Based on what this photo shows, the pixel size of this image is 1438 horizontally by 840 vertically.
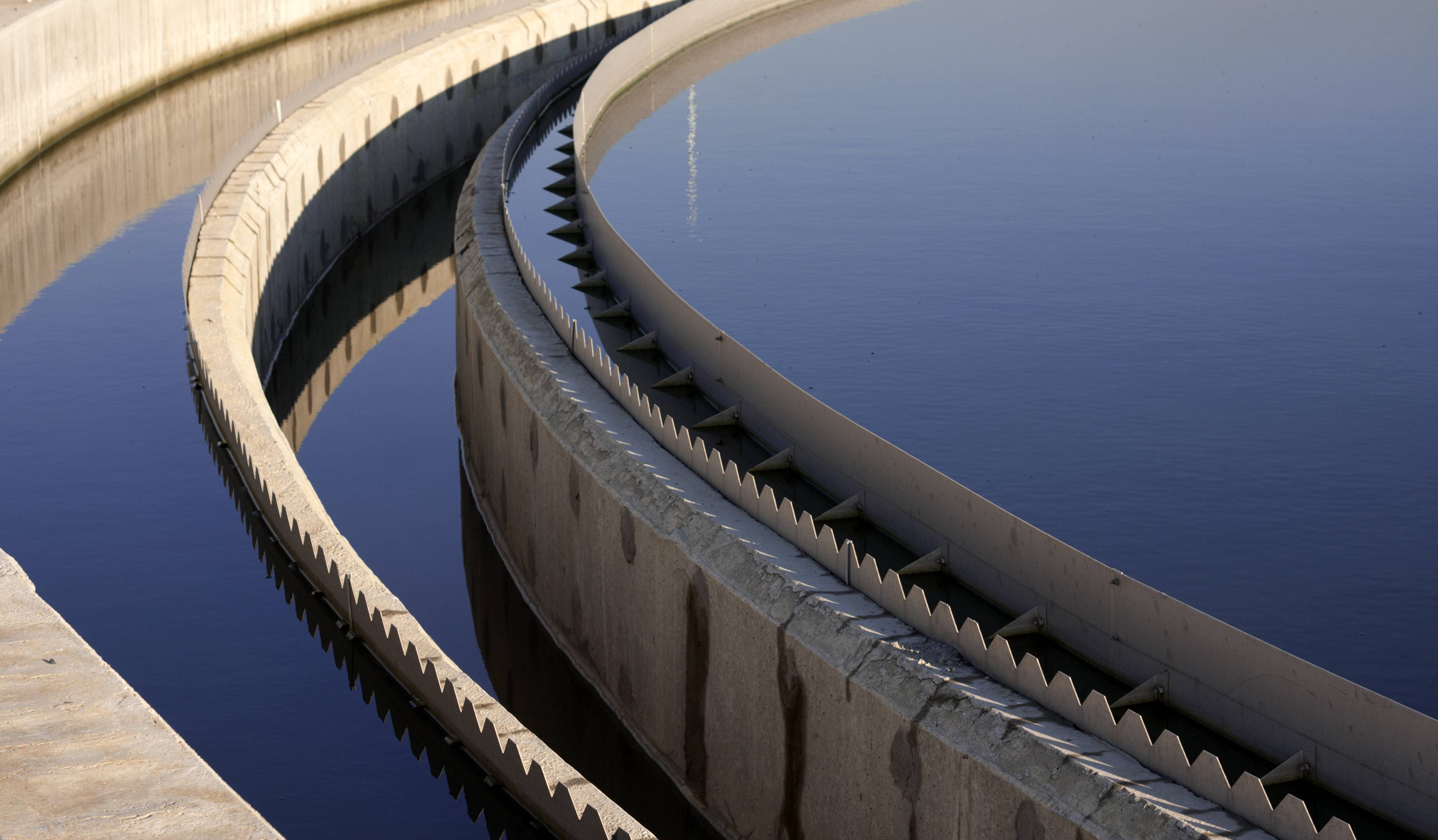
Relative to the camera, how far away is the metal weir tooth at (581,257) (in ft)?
99.7

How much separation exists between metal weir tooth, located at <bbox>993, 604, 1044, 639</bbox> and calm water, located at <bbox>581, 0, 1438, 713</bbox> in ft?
13.5

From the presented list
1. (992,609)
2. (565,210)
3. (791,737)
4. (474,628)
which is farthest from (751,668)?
(565,210)

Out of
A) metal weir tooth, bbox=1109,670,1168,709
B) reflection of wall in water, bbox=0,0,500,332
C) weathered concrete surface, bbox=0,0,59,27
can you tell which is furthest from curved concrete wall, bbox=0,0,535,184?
metal weir tooth, bbox=1109,670,1168,709

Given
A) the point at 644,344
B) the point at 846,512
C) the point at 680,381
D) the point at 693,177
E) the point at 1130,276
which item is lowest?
the point at 693,177

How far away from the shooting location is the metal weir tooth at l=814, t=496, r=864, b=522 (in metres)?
18.9

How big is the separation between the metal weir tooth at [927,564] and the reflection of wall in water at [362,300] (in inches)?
772

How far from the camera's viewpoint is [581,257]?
30578 millimetres

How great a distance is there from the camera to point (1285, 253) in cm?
3209

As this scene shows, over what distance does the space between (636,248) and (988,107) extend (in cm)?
1471

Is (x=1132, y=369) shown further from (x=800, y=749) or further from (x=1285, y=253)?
(x=800, y=749)

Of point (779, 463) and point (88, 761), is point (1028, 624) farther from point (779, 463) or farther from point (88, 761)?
point (88, 761)

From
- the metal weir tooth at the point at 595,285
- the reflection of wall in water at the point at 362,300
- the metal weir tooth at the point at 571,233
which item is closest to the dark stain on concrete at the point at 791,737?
the metal weir tooth at the point at 595,285

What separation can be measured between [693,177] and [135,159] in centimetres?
2042

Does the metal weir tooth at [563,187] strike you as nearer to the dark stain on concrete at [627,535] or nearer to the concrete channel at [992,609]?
the concrete channel at [992,609]
